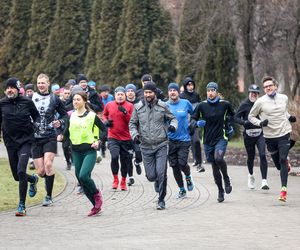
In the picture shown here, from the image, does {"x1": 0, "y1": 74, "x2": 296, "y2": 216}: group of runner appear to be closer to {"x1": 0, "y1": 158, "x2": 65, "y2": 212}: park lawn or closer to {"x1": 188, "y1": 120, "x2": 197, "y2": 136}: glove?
{"x1": 188, "y1": 120, "x2": 197, "y2": 136}: glove

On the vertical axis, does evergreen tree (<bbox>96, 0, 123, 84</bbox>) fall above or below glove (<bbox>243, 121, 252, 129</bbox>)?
above

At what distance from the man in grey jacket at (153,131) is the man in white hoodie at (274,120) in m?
1.90

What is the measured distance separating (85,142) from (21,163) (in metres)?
1.00

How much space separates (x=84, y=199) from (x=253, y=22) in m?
19.6

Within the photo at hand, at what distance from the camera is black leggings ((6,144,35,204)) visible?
12828 mm

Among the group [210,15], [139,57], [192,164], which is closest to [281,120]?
[192,164]

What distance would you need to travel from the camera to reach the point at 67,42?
138 ft

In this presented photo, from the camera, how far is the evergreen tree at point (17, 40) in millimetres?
45500

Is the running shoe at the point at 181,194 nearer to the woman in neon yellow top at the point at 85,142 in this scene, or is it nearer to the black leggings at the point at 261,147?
the black leggings at the point at 261,147

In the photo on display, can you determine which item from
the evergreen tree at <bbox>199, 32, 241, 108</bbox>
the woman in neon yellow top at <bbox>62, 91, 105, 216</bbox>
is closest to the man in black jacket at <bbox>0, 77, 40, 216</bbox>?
the woman in neon yellow top at <bbox>62, 91, 105, 216</bbox>

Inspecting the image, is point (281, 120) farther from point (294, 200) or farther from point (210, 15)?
point (210, 15)

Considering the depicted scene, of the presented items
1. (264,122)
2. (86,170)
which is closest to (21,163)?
(86,170)

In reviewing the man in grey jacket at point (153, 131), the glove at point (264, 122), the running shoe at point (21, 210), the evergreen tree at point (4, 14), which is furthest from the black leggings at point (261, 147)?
the evergreen tree at point (4, 14)

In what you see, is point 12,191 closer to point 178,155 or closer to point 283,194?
point 178,155
